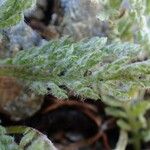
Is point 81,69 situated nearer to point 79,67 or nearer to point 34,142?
point 79,67

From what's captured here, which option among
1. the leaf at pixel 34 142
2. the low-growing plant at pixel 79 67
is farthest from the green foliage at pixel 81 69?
the leaf at pixel 34 142

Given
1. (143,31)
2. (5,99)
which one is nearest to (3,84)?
(5,99)

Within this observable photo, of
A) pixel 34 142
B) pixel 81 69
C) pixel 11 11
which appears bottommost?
pixel 34 142

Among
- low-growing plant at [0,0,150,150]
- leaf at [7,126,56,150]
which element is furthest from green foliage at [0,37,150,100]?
leaf at [7,126,56,150]

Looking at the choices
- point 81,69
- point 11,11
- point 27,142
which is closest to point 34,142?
point 27,142

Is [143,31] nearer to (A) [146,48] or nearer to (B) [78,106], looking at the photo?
(A) [146,48]

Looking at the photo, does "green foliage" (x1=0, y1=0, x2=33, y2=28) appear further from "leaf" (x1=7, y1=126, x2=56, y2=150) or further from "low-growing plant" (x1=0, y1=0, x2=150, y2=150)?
"leaf" (x1=7, y1=126, x2=56, y2=150)

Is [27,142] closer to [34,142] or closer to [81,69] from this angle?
[34,142]

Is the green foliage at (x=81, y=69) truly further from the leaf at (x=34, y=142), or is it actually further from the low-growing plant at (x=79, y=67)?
the leaf at (x=34, y=142)

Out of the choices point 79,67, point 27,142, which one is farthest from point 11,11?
point 27,142

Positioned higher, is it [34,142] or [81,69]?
[81,69]
